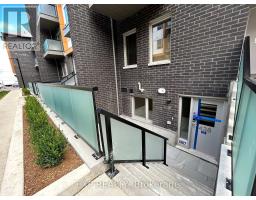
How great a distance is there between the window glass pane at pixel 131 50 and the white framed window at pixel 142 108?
5.70 ft

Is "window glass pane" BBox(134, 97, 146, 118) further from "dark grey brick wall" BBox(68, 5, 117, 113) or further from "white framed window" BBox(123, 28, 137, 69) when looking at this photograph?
"white framed window" BBox(123, 28, 137, 69)

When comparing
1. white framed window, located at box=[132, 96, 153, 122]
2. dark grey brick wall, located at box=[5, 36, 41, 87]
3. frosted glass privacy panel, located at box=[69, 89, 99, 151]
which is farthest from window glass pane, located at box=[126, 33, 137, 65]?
dark grey brick wall, located at box=[5, 36, 41, 87]

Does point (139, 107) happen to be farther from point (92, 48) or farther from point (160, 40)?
point (92, 48)

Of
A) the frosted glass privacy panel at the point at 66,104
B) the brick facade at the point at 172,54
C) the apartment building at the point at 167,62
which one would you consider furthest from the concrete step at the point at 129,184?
the brick facade at the point at 172,54

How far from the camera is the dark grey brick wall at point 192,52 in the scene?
9.50 feet

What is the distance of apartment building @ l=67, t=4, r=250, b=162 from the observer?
10.1ft

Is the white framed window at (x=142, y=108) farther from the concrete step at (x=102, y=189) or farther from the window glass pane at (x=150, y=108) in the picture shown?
the concrete step at (x=102, y=189)

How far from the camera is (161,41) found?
420cm

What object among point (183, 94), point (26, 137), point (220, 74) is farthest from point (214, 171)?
point (26, 137)

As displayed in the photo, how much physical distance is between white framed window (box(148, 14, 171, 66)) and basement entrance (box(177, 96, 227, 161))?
161cm

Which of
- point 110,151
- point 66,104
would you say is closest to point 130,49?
point 66,104

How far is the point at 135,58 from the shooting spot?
5184 mm

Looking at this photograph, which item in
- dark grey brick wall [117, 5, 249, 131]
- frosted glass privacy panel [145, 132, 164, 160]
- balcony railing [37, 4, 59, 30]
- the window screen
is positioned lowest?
frosted glass privacy panel [145, 132, 164, 160]

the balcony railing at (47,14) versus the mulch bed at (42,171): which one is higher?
the balcony railing at (47,14)
